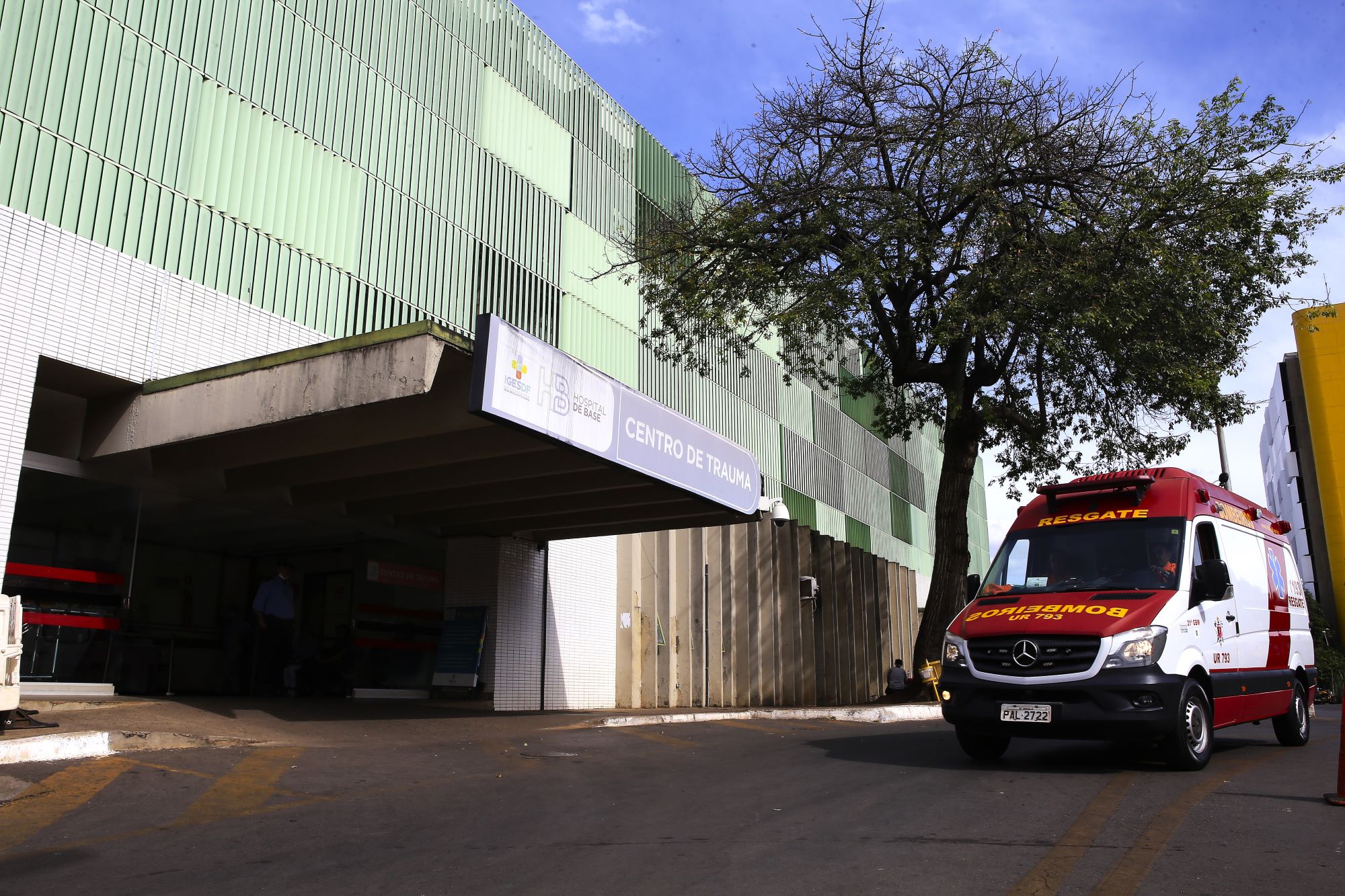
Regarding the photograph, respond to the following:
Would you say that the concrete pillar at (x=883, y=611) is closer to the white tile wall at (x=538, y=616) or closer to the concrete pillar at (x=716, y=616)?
the concrete pillar at (x=716, y=616)

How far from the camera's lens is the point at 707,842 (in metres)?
5.25

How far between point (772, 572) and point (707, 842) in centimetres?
1551

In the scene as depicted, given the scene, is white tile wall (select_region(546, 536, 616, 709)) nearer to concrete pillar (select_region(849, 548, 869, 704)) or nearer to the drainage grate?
the drainage grate

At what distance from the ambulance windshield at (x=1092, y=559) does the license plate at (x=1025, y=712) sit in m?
1.21

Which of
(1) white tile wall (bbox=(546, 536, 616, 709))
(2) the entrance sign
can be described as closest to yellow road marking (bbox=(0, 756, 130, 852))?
(2) the entrance sign

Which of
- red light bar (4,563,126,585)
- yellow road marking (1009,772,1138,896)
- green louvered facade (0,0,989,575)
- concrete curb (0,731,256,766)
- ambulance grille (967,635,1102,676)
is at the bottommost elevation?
yellow road marking (1009,772,1138,896)

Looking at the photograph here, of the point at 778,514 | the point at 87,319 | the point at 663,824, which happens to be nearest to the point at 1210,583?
the point at 663,824

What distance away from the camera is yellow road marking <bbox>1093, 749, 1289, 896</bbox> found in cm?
435

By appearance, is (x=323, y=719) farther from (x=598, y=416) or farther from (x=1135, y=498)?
(x=1135, y=498)

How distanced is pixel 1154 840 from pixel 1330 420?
4074cm

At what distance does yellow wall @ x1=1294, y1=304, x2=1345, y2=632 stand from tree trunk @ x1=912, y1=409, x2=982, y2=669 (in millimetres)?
28031

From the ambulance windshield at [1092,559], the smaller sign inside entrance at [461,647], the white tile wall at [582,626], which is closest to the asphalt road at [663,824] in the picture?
the ambulance windshield at [1092,559]

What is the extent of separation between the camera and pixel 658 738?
444 inches

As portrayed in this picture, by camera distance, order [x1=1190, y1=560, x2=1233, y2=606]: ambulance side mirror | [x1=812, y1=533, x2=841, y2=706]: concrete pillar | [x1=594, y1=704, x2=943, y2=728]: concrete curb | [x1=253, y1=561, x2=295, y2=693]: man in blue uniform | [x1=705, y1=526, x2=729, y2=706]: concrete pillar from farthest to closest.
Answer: [x1=812, y1=533, x2=841, y2=706]: concrete pillar < [x1=705, y1=526, x2=729, y2=706]: concrete pillar < [x1=594, y1=704, x2=943, y2=728]: concrete curb < [x1=253, y1=561, x2=295, y2=693]: man in blue uniform < [x1=1190, y1=560, x2=1233, y2=606]: ambulance side mirror
